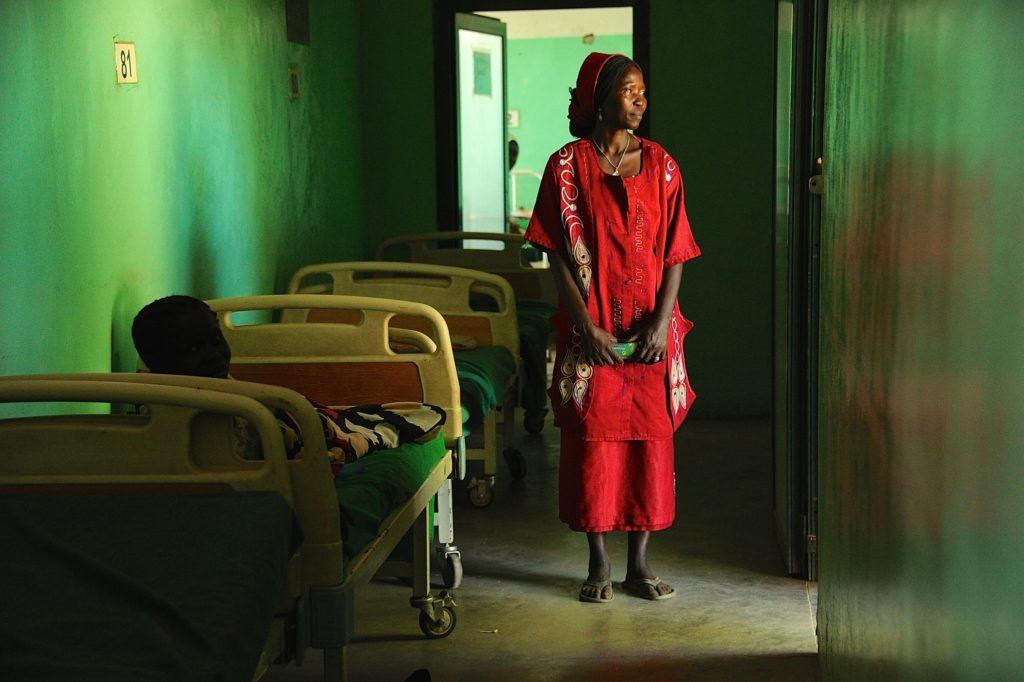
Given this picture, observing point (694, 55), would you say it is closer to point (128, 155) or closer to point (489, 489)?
point (489, 489)

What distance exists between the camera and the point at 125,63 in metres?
3.25

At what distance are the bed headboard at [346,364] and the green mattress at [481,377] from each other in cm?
42

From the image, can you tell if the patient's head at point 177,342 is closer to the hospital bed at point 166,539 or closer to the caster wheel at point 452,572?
the hospital bed at point 166,539

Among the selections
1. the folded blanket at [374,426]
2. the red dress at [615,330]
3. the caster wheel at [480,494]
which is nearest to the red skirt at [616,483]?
the red dress at [615,330]

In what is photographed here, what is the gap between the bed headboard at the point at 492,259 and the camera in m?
5.84

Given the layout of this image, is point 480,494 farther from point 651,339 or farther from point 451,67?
point 451,67

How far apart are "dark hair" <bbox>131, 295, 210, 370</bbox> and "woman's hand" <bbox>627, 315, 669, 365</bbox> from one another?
1311mm

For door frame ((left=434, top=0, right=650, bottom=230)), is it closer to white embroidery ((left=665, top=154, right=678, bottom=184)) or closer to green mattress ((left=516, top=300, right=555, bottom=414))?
green mattress ((left=516, top=300, right=555, bottom=414))

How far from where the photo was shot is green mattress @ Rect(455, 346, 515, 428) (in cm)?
379

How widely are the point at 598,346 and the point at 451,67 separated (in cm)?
334

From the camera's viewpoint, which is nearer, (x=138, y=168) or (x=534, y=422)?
(x=138, y=168)

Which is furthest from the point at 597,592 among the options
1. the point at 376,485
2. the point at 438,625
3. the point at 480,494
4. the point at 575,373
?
the point at 376,485

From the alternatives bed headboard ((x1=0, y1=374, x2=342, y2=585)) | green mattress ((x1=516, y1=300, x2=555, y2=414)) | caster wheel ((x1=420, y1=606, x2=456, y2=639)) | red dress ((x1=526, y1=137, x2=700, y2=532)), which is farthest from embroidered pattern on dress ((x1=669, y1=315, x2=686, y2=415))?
bed headboard ((x1=0, y1=374, x2=342, y2=585))

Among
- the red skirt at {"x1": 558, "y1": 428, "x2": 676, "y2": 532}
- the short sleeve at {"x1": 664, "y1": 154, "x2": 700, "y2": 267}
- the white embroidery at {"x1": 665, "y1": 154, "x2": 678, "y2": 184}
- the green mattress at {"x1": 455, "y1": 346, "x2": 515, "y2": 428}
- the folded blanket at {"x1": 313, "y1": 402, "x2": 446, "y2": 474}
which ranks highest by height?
the white embroidery at {"x1": 665, "y1": 154, "x2": 678, "y2": 184}
